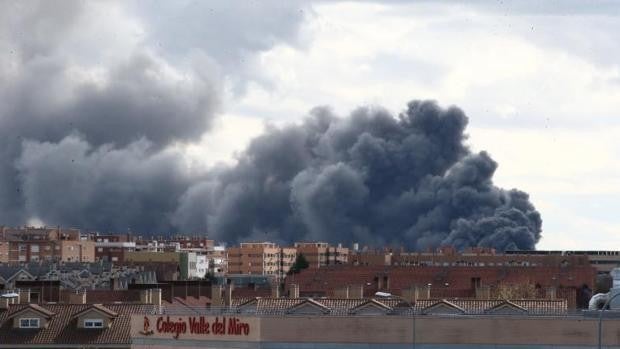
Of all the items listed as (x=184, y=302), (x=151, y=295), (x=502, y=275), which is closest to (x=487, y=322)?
(x=151, y=295)

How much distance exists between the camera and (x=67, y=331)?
73375 mm

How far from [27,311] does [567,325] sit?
27.1 m

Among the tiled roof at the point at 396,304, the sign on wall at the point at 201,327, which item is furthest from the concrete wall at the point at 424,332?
the tiled roof at the point at 396,304

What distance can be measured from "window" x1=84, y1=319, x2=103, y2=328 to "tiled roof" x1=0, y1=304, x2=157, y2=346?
235mm

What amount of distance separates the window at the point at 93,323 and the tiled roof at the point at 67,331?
0.77ft

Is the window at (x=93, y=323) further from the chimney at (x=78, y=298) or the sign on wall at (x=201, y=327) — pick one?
the sign on wall at (x=201, y=327)

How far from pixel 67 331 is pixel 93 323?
108cm

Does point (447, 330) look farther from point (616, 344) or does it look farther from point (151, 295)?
point (151, 295)

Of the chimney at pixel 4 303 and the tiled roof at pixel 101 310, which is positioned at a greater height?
the chimney at pixel 4 303

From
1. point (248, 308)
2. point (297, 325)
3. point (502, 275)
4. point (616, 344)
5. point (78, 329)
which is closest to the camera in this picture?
point (616, 344)

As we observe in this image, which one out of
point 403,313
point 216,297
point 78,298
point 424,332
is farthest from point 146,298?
point 424,332

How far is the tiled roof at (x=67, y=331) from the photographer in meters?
72.1

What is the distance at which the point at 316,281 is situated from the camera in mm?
147750

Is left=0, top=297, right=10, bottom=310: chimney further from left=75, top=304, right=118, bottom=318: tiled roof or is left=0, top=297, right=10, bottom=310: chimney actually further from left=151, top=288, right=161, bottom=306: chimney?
left=151, top=288, right=161, bottom=306: chimney
